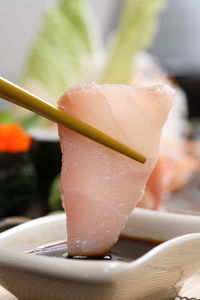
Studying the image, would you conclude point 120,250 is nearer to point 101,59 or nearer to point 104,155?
point 104,155

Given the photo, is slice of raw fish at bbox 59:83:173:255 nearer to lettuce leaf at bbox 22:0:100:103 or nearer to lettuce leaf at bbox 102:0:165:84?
lettuce leaf at bbox 102:0:165:84

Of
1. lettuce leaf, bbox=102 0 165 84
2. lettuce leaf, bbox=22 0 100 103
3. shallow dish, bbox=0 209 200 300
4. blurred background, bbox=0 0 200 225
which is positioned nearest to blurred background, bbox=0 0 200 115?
blurred background, bbox=0 0 200 225

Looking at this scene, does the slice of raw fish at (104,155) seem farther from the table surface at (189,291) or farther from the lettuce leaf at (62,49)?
the lettuce leaf at (62,49)

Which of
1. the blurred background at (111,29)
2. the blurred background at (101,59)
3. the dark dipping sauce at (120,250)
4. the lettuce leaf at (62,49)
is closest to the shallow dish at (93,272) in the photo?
the dark dipping sauce at (120,250)

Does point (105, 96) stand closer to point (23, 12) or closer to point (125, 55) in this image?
point (125, 55)

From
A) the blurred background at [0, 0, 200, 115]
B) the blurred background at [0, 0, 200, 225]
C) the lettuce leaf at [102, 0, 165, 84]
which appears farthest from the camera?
the blurred background at [0, 0, 200, 115]

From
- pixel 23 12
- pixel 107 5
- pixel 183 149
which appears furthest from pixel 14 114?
pixel 107 5

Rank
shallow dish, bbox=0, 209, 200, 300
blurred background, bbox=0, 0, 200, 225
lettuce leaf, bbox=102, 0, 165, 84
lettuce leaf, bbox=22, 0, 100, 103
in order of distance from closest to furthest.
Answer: shallow dish, bbox=0, 209, 200, 300
blurred background, bbox=0, 0, 200, 225
lettuce leaf, bbox=102, 0, 165, 84
lettuce leaf, bbox=22, 0, 100, 103
